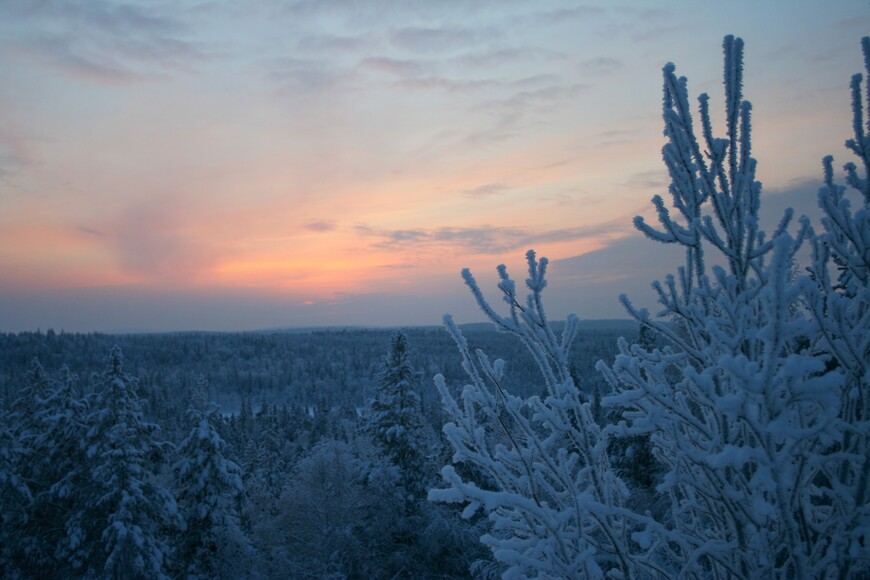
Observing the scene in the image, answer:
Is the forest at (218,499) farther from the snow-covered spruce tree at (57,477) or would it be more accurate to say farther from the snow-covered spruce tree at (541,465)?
the snow-covered spruce tree at (541,465)

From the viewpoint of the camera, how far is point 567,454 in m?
3.43

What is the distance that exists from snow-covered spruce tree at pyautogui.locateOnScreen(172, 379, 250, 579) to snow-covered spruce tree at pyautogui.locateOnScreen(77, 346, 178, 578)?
67 cm

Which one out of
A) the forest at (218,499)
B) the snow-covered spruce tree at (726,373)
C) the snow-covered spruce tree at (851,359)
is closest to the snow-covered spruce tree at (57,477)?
the forest at (218,499)

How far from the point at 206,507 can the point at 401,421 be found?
22.3 feet

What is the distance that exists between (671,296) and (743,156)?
2.61 feet

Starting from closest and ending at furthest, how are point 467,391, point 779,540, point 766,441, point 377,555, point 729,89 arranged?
1. point 766,441
2. point 779,540
3. point 729,89
4. point 467,391
5. point 377,555

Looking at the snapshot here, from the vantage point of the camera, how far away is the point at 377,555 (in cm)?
1725

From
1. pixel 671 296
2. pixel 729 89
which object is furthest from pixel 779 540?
pixel 729 89

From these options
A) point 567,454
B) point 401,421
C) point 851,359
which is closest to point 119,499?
point 401,421

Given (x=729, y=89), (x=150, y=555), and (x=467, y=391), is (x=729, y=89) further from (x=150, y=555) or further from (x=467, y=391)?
(x=150, y=555)

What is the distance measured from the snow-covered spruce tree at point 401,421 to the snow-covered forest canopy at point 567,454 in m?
0.08

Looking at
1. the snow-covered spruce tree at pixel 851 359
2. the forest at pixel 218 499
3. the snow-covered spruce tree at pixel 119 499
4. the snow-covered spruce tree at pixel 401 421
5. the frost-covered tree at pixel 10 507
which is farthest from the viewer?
the snow-covered spruce tree at pixel 401 421

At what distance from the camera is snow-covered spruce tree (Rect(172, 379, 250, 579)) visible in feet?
52.2

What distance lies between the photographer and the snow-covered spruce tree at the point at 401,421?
18.3m
